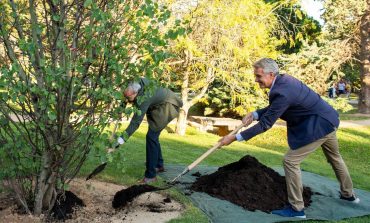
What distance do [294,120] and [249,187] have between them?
1093 millimetres

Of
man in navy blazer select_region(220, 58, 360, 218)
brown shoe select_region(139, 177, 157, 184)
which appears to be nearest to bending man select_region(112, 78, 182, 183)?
brown shoe select_region(139, 177, 157, 184)

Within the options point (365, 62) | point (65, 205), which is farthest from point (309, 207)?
point (365, 62)

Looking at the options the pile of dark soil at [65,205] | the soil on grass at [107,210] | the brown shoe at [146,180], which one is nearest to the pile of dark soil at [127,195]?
the soil on grass at [107,210]

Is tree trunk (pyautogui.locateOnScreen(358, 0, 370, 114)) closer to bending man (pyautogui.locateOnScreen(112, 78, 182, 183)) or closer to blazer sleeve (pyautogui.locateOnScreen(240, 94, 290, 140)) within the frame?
bending man (pyautogui.locateOnScreen(112, 78, 182, 183))

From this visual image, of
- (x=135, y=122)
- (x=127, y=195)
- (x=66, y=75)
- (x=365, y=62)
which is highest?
(x=365, y=62)

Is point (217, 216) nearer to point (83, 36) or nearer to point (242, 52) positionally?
point (83, 36)

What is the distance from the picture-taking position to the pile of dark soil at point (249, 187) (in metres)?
5.61

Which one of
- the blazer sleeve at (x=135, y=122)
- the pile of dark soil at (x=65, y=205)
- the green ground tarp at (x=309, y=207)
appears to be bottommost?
the green ground tarp at (x=309, y=207)

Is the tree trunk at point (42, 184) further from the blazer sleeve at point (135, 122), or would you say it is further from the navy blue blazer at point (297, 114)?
the navy blue blazer at point (297, 114)

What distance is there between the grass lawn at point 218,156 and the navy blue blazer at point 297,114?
1.12 m

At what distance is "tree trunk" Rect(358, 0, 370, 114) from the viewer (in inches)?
766

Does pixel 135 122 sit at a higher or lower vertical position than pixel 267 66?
lower

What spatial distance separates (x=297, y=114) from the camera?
207 inches

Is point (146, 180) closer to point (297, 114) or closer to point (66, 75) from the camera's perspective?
point (297, 114)
